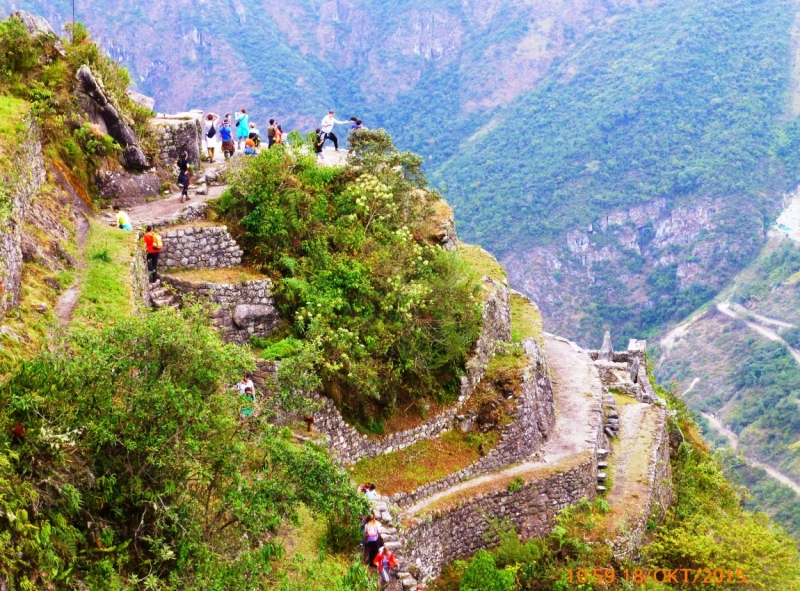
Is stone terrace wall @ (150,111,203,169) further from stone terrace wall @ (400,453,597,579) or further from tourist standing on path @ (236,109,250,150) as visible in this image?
stone terrace wall @ (400,453,597,579)

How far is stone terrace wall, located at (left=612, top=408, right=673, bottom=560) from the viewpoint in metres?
24.9

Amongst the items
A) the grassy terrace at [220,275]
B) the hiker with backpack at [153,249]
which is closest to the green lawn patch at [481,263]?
the grassy terrace at [220,275]

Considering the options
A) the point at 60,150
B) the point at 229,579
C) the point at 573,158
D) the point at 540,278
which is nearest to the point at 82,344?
the point at 229,579

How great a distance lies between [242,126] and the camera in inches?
1186

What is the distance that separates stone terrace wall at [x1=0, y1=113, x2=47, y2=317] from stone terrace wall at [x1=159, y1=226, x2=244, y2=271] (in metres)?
3.13

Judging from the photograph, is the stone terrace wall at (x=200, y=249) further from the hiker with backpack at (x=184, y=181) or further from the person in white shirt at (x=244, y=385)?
the person in white shirt at (x=244, y=385)

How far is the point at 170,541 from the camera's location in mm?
13297

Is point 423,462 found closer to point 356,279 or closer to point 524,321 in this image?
point 356,279

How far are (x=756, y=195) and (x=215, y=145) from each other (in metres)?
89.6

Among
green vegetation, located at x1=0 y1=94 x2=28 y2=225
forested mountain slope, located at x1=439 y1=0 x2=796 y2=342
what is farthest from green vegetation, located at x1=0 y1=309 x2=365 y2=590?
forested mountain slope, located at x1=439 y1=0 x2=796 y2=342

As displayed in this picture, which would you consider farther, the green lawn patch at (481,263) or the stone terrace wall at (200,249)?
the green lawn patch at (481,263)

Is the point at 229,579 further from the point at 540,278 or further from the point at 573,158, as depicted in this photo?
the point at 573,158

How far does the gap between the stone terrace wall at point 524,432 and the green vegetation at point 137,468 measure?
27.3 feet

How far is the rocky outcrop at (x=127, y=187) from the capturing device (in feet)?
80.3
